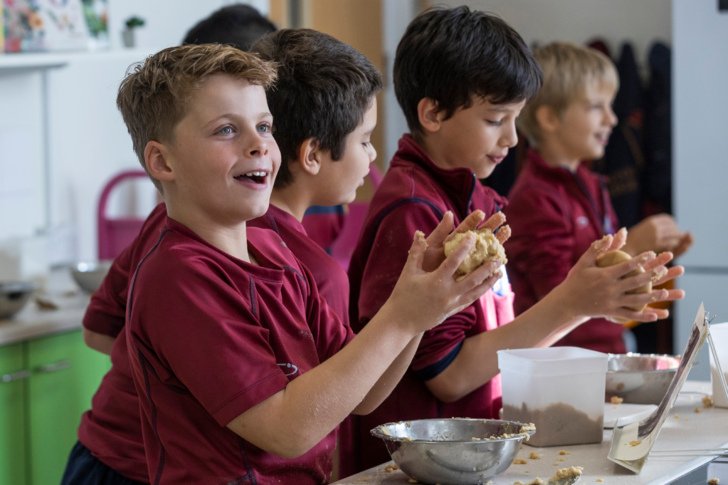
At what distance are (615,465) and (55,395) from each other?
1.64m

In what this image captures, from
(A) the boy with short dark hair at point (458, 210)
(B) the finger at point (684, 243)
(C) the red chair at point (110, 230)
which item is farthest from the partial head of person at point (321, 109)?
(C) the red chair at point (110, 230)

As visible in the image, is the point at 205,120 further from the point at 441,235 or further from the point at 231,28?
the point at 231,28

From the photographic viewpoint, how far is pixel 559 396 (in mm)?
1596

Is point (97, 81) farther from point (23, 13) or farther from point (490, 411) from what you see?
point (490, 411)

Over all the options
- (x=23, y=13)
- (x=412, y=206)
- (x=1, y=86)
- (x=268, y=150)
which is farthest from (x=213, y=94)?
(x=1, y=86)

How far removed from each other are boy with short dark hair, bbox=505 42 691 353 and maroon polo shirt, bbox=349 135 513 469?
2.22ft

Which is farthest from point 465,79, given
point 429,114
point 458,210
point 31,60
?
point 31,60

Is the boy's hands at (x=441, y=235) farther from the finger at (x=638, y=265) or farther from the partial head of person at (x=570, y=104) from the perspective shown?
the partial head of person at (x=570, y=104)

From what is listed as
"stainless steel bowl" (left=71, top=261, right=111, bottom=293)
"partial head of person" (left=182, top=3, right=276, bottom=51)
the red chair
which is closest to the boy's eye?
"partial head of person" (left=182, top=3, right=276, bottom=51)

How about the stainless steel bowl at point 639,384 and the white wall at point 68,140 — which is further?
the white wall at point 68,140

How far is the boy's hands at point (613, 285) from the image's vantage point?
160 centimetres

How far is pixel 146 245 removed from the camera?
1801 mm

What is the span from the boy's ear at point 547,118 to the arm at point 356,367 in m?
1.60

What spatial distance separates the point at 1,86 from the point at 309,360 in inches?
84.9
